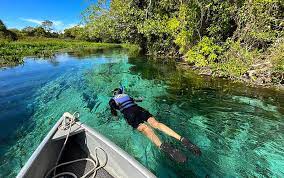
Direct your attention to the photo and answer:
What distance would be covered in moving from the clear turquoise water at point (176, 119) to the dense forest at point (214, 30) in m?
1.38

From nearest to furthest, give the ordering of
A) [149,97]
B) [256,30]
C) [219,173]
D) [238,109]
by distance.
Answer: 1. [219,173]
2. [238,109]
3. [149,97]
4. [256,30]

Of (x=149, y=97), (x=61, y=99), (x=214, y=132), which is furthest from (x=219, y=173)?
(x=61, y=99)

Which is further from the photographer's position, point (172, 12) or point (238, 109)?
point (172, 12)

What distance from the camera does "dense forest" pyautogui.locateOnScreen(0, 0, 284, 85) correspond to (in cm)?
1214

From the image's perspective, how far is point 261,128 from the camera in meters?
6.77

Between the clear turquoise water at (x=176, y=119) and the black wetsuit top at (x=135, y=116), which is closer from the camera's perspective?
the clear turquoise water at (x=176, y=119)

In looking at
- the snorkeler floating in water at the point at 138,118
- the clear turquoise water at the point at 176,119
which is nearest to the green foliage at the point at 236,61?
the clear turquoise water at the point at 176,119

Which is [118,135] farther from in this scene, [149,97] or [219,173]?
[149,97]

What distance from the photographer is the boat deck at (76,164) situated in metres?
3.88

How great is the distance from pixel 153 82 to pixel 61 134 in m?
9.22

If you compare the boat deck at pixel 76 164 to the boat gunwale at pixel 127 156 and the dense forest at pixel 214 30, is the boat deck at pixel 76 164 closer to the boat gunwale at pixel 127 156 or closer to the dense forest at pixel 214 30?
the boat gunwale at pixel 127 156

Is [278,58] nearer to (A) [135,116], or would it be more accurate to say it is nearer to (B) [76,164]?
(A) [135,116]

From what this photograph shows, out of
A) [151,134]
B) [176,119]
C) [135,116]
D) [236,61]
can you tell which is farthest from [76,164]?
[236,61]

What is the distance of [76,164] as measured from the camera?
4.08 meters
